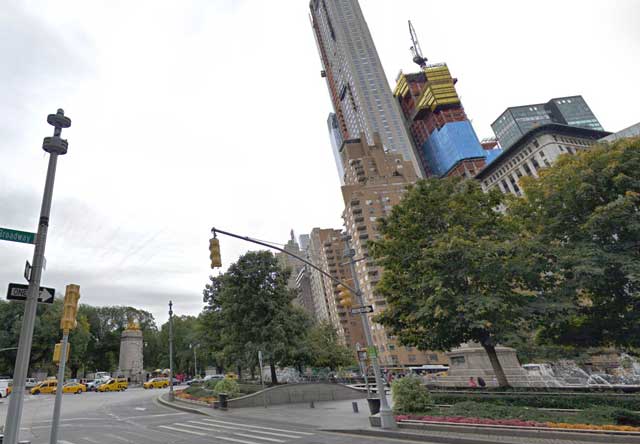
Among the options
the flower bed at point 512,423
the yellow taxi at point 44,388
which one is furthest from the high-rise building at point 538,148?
the yellow taxi at point 44,388

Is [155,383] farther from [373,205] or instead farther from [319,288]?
[319,288]

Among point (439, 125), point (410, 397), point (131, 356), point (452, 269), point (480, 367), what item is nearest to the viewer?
point (410, 397)

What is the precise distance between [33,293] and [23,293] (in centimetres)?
25

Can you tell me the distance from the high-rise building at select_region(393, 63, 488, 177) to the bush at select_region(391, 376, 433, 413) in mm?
119588

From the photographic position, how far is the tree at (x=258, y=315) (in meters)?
28.5

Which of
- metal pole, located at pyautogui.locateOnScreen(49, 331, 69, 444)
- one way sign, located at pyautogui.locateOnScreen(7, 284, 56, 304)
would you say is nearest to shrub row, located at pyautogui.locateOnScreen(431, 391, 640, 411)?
metal pole, located at pyautogui.locateOnScreen(49, 331, 69, 444)

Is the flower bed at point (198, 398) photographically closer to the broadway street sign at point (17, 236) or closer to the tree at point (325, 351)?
the tree at point (325, 351)

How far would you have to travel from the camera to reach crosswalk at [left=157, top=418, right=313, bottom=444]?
13670 millimetres

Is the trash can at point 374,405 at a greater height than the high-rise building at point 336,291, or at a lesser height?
lesser

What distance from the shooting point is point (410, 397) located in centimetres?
1573

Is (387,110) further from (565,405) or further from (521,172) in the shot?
(565,405)

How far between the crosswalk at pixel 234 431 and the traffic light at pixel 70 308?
26.9 feet

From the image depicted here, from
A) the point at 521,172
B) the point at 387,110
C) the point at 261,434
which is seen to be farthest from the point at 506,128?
the point at 261,434

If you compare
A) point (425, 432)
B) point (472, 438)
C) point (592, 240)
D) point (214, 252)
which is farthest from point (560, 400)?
point (214, 252)
